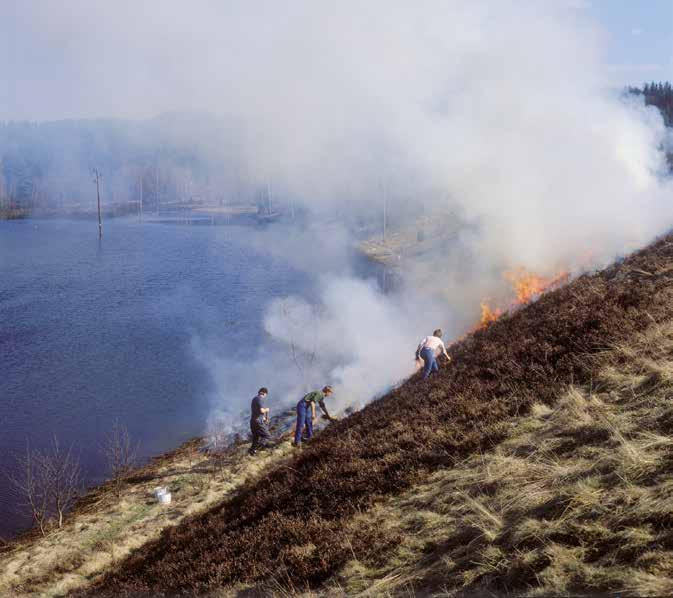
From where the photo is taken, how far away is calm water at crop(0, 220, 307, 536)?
1038 inches

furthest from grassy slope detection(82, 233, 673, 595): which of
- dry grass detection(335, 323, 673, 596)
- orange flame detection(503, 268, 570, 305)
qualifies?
orange flame detection(503, 268, 570, 305)

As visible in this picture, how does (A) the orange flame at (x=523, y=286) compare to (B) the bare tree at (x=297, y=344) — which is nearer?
(A) the orange flame at (x=523, y=286)

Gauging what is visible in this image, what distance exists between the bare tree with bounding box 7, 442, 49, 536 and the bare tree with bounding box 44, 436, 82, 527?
0.70ft

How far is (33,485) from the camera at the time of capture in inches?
744

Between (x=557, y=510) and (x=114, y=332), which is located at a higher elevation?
(x=557, y=510)

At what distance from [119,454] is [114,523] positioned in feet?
24.4

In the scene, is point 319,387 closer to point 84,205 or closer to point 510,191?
point 510,191

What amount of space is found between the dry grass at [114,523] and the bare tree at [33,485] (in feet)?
3.55

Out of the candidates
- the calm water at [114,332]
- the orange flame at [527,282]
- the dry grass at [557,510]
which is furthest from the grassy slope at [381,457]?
the calm water at [114,332]

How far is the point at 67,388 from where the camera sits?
1189 inches

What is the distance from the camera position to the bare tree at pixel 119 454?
70.0ft

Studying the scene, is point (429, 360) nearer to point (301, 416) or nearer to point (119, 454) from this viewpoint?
point (301, 416)

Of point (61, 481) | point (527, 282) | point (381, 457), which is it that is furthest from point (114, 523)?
point (527, 282)

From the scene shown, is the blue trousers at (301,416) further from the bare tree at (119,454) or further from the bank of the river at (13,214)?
the bank of the river at (13,214)
